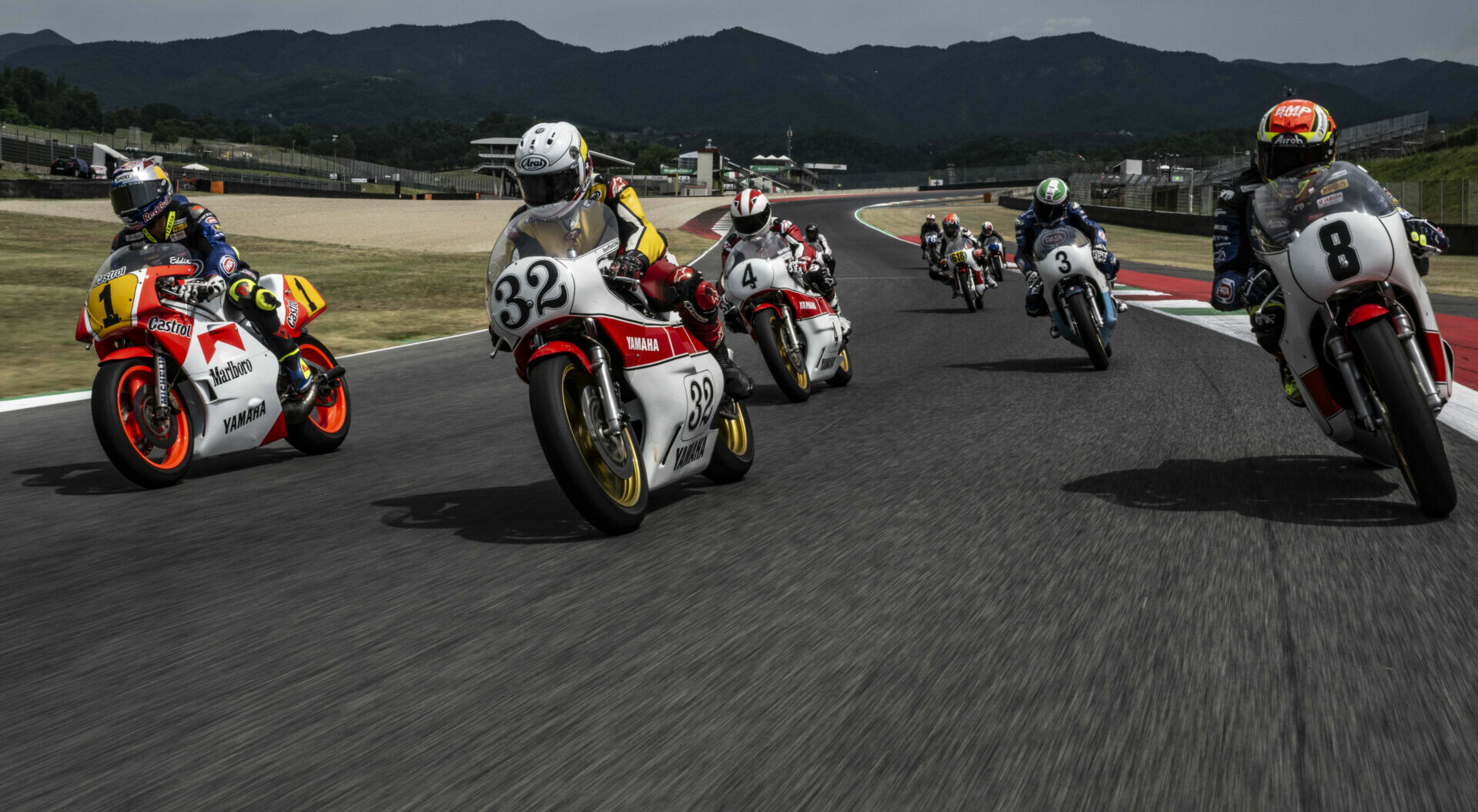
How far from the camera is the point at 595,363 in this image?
5.11 metres

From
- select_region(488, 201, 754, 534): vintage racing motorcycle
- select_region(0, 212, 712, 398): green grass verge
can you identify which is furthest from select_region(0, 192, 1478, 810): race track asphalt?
select_region(0, 212, 712, 398): green grass verge

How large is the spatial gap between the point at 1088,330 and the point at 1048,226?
139 cm

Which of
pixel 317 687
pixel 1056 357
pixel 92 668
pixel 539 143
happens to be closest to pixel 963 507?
pixel 539 143

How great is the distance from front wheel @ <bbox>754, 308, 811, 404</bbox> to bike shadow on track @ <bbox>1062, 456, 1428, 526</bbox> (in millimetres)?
3304

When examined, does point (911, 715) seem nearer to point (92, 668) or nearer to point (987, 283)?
point (92, 668)

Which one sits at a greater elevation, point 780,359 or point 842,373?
point 780,359

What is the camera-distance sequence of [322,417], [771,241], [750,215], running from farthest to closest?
[750,215], [771,241], [322,417]

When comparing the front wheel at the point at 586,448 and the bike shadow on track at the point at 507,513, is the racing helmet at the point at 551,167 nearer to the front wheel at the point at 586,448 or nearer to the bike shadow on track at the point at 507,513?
the front wheel at the point at 586,448

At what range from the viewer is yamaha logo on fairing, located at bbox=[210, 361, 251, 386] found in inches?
283

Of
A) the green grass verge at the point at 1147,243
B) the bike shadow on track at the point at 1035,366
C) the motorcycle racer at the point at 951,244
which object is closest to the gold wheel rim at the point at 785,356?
the bike shadow on track at the point at 1035,366

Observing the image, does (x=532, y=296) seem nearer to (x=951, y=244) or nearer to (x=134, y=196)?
(x=134, y=196)

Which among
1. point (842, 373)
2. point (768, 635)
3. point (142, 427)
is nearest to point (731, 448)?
point (768, 635)

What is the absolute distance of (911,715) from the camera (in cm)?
315

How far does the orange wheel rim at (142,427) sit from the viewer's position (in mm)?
6633
